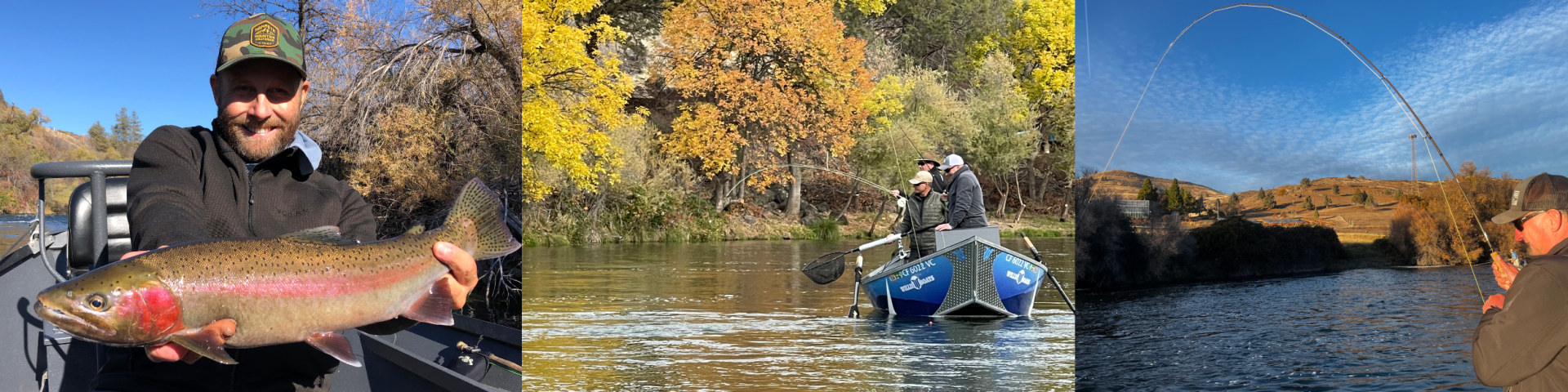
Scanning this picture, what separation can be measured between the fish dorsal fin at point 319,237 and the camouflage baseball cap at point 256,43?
0.62ft

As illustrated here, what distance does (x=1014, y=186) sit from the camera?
12.0 meters

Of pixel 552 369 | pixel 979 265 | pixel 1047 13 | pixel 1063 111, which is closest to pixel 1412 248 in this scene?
pixel 1063 111

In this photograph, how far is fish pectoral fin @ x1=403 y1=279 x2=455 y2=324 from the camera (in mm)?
1018

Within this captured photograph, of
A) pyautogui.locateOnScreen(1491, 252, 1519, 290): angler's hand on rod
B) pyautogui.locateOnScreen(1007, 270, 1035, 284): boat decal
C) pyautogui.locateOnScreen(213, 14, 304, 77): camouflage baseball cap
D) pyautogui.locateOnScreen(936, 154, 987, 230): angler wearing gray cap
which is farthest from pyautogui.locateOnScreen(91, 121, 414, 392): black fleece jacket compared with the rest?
pyautogui.locateOnScreen(936, 154, 987, 230): angler wearing gray cap

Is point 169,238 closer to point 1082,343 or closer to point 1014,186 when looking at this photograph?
point 1082,343

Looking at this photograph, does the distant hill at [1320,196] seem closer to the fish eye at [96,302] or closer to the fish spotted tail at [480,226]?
the fish spotted tail at [480,226]

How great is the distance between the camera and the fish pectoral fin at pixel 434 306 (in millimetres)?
1018

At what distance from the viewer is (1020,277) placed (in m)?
7.28

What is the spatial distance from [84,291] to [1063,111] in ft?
40.1

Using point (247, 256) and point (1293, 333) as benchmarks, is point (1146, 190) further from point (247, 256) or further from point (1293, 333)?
point (247, 256)

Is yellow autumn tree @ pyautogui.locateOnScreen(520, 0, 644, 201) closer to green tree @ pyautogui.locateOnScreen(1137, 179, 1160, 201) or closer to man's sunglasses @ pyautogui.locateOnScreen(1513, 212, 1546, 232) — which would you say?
green tree @ pyautogui.locateOnScreen(1137, 179, 1160, 201)

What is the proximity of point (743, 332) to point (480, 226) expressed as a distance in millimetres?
7440

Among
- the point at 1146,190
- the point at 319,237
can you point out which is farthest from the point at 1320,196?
the point at 319,237

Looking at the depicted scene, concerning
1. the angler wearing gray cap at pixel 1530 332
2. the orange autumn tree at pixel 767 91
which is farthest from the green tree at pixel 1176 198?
the angler wearing gray cap at pixel 1530 332
